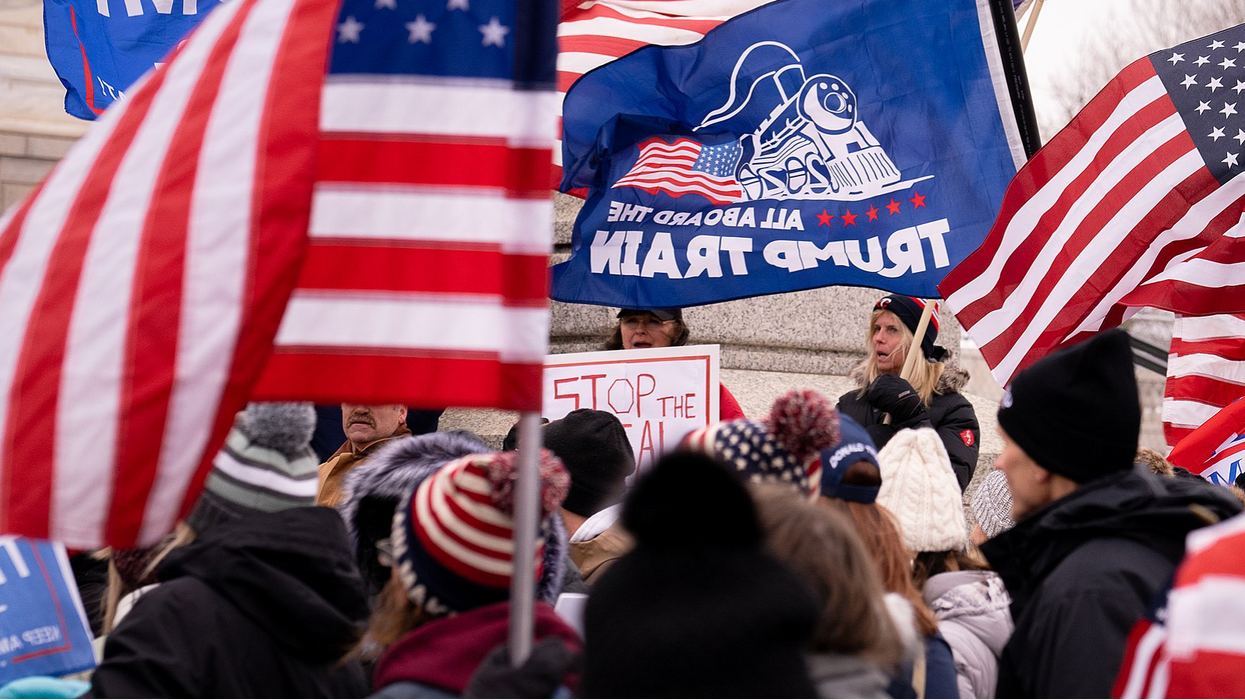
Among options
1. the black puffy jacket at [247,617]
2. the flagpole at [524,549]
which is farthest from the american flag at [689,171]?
the flagpole at [524,549]

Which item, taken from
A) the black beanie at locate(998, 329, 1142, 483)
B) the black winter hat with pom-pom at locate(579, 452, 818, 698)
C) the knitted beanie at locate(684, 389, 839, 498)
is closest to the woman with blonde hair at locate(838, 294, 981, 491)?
the black beanie at locate(998, 329, 1142, 483)

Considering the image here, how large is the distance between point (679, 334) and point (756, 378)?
1.78 m

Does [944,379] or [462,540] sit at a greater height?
[944,379]

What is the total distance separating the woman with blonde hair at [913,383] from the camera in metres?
6.24

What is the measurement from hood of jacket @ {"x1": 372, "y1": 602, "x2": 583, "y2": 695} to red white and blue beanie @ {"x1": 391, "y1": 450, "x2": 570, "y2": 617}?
5 centimetres

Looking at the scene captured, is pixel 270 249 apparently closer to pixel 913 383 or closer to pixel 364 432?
pixel 364 432

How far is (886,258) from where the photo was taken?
19.5ft

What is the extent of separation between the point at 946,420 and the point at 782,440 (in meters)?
3.55

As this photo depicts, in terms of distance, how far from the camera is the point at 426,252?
2.94 m

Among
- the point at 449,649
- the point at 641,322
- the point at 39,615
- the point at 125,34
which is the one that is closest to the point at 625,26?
the point at 641,322

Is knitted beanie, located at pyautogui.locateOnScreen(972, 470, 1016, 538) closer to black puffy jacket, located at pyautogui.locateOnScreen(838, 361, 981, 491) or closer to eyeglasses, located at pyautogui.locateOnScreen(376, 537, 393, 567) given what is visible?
black puffy jacket, located at pyautogui.locateOnScreen(838, 361, 981, 491)

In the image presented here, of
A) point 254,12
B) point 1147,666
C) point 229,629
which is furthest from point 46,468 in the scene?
point 1147,666

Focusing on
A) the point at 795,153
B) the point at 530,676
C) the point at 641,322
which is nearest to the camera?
the point at 530,676

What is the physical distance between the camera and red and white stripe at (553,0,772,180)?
261 inches
